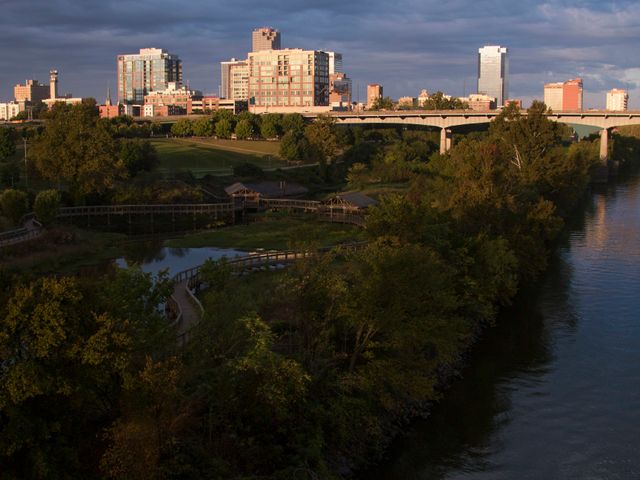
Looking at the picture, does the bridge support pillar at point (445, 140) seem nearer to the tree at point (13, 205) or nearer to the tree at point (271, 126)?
the tree at point (271, 126)

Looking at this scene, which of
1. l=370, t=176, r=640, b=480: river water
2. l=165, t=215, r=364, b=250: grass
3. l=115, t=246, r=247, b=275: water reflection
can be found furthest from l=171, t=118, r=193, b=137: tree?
l=370, t=176, r=640, b=480: river water

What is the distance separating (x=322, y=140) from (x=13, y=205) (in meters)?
79.5

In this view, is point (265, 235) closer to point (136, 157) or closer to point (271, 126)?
point (136, 157)

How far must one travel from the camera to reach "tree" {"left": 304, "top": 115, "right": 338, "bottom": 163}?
461ft

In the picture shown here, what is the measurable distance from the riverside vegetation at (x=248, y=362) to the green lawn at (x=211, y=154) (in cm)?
8007

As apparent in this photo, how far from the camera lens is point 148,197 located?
91.4m

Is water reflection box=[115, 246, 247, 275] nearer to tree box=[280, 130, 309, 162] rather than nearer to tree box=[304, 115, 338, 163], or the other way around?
tree box=[280, 130, 309, 162]

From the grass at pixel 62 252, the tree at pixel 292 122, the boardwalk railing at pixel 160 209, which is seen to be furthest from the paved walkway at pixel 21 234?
the tree at pixel 292 122

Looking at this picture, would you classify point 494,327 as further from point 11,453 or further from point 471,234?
point 11,453

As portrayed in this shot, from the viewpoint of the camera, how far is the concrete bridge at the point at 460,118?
139250 mm

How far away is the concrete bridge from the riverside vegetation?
322 ft

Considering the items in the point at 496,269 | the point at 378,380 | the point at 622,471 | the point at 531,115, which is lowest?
the point at 622,471

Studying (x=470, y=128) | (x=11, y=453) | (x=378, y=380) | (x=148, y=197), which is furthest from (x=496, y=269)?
(x=470, y=128)

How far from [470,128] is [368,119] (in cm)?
3506
